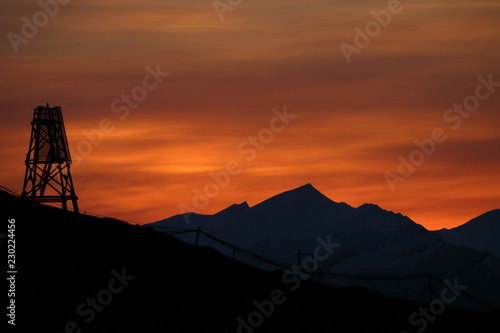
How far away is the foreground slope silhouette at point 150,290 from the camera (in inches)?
2148

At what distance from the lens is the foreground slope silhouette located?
54.6 m

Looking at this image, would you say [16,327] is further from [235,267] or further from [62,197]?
[62,197]

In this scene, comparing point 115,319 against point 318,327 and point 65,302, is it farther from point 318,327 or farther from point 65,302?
point 318,327

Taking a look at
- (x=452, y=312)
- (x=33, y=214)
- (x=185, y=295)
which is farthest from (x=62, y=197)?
(x=452, y=312)

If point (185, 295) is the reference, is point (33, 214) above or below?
above

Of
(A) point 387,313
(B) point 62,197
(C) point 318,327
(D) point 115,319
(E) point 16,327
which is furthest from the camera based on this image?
(B) point 62,197

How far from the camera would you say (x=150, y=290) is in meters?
59.6

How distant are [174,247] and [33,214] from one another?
9437 millimetres

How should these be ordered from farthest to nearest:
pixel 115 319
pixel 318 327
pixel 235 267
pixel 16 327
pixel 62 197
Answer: pixel 62 197, pixel 235 267, pixel 318 327, pixel 115 319, pixel 16 327

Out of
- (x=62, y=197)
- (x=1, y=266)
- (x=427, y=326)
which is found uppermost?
(x=62, y=197)

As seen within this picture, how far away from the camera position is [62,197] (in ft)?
297

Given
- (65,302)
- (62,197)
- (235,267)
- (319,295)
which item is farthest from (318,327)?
(62,197)

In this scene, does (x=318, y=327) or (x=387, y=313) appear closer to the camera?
(x=318, y=327)

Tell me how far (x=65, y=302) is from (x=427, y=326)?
21.4 metres
